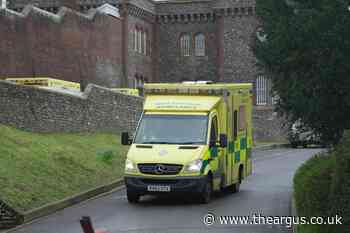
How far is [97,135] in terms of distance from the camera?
34.8 metres

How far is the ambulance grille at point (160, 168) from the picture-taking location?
58.3ft

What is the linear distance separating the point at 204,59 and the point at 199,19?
3191 mm

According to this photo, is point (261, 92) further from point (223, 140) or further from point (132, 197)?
point (132, 197)

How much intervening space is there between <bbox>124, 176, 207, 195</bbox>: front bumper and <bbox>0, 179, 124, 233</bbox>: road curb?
1595 millimetres

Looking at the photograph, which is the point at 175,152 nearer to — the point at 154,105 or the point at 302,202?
the point at 154,105

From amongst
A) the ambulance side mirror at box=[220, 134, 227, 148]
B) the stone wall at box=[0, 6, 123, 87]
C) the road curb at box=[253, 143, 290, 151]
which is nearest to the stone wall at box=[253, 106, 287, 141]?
the road curb at box=[253, 143, 290, 151]

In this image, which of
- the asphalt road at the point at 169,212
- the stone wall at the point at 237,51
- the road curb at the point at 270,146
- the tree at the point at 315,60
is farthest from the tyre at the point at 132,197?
the stone wall at the point at 237,51

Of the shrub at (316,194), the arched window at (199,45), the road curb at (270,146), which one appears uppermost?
the arched window at (199,45)

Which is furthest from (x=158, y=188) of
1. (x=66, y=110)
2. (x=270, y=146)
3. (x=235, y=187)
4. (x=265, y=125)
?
(x=265, y=125)

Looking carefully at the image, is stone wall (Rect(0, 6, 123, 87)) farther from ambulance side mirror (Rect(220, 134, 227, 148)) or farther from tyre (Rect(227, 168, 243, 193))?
ambulance side mirror (Rect(220, 134, 227, 148))

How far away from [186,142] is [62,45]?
31963 millimetres

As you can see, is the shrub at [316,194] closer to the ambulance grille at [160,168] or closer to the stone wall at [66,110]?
the ambulance grille at [160,168]

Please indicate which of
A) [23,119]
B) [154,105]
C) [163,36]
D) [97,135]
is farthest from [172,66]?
[154,105]

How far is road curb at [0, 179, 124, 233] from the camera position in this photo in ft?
54.5
